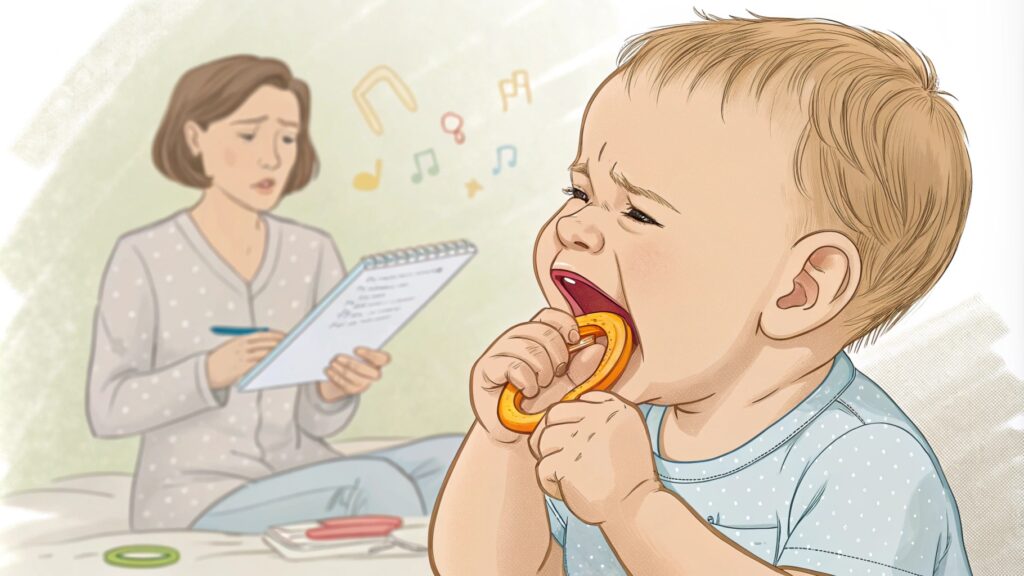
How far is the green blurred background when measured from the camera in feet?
4.91

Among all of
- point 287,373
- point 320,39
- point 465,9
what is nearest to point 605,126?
point 465,9

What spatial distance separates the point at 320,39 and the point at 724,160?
652 millimetres

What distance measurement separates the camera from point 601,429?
1.13 metres

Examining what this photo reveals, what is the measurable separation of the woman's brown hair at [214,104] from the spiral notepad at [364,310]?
190 mm

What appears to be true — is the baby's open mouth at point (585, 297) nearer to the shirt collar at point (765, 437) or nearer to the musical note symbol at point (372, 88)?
the shirt collar at point (765, 437)

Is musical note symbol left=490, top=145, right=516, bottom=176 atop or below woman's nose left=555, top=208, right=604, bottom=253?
atop

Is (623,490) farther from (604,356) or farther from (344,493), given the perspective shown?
(344,493)

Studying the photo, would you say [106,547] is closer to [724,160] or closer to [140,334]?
[140,334]

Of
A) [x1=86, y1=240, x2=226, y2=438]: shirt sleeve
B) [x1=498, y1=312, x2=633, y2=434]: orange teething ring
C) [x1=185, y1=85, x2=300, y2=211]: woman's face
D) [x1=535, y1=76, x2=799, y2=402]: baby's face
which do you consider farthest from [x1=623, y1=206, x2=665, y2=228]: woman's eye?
[x1=86, y1=240, x2=226, y2=438]: shirt sleeve

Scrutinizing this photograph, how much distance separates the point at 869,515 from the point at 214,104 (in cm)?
109

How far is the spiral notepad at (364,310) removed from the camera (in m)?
1.48

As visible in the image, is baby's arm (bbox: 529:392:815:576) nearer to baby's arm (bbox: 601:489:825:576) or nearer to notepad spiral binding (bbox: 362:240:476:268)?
baby's arm (bbox: 601:489:825:576)

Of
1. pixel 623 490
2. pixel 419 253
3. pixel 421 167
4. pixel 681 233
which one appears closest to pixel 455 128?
pixel 421 167

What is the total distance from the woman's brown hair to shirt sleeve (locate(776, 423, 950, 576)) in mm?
860
